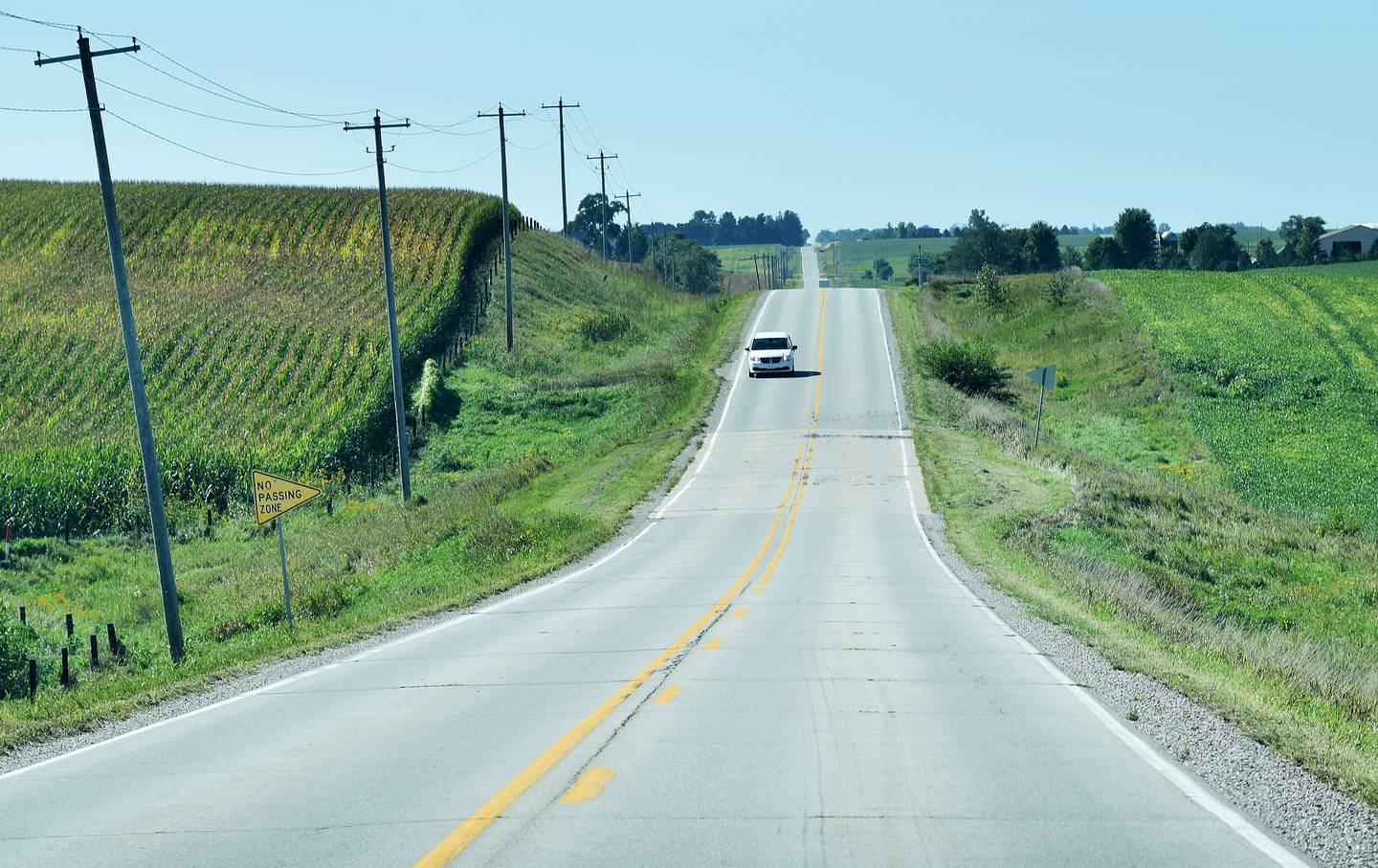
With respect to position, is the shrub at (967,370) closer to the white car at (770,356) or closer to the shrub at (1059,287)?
the white car at (770,356)

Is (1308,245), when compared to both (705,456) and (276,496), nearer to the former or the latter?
(705,456)

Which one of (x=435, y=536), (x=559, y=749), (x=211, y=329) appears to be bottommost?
(x=435, y=536)

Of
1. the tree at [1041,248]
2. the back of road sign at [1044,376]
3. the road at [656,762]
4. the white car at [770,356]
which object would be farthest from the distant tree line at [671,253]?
the road at [656,762]

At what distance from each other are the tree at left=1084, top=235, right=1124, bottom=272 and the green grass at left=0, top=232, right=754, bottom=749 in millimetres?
71366

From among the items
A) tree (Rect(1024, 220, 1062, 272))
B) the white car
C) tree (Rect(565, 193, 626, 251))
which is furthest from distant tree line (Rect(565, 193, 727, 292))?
the white car

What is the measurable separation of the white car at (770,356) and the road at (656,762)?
36426 millimetres

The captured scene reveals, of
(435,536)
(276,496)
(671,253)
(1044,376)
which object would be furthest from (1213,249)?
(276,496)

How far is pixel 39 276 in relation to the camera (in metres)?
66.0

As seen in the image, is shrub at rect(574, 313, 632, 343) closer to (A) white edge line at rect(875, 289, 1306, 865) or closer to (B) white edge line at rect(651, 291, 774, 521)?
(B) white edge line at rect(651, 291, 774, 521)

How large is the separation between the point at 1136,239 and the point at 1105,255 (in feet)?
11.0

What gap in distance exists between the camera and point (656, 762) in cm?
866

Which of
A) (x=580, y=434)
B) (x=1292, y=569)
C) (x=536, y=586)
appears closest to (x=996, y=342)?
(x=580, y=434)

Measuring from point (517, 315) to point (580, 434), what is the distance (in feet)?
68.8

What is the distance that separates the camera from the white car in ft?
176
